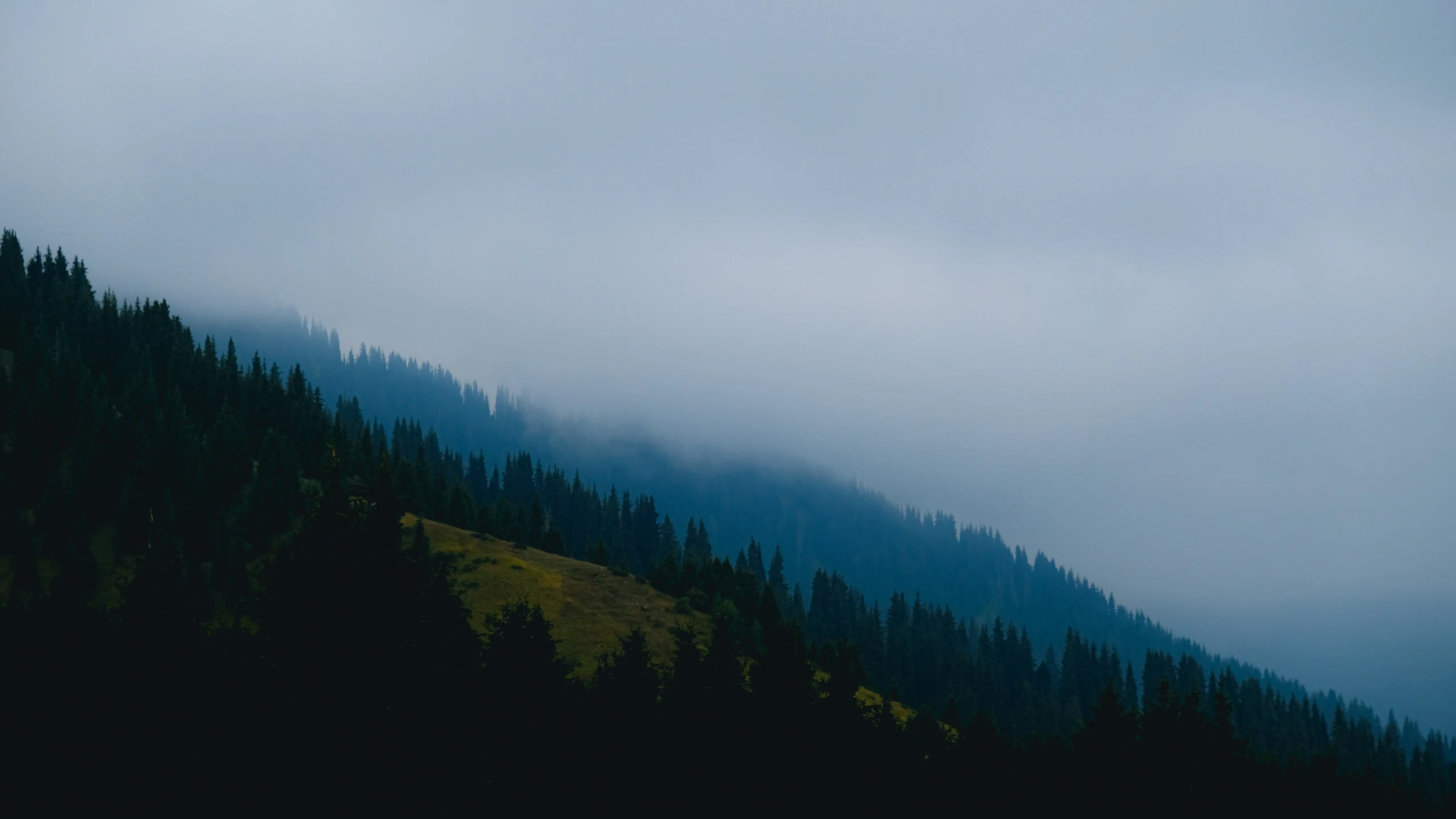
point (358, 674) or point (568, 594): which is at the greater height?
point (358, 674)

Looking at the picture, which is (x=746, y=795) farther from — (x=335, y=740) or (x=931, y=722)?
(x=931, y=722)

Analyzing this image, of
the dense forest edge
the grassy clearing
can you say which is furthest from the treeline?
the dense forest edge

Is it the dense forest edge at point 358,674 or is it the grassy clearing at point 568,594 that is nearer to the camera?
the dense forest edge at point 358,674

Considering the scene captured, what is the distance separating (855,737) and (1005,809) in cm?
1273

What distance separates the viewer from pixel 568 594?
100 metres

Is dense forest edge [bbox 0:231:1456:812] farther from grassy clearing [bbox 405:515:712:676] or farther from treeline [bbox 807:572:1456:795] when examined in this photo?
treeline [bbox 807:572:1456:795]

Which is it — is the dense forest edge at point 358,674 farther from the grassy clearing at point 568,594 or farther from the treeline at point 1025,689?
the treeline at point 1025,689

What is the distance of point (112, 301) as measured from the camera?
15088cm

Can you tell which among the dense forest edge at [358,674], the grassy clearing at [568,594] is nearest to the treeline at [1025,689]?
the grassy clearing at [568,594]

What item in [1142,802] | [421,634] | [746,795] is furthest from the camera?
[1142,802]

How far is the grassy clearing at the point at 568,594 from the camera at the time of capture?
89000mm

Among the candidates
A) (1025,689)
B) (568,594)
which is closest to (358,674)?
(568,594)

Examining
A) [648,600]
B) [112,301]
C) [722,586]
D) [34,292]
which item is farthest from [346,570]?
[34,292]

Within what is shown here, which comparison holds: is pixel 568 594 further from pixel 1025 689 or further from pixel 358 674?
pixel 1025 689
